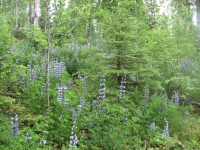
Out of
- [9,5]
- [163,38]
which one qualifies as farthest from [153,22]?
[9,5]

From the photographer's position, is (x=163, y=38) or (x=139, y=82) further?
(x=163, y=38)

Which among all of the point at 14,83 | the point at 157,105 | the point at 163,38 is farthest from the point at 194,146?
the point at 14,83

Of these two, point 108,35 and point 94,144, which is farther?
point 108,35

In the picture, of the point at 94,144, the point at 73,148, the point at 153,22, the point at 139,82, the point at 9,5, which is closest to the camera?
the point at 73,148

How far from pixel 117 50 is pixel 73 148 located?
2.69 meters

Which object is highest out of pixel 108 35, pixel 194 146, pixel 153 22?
pixel 153 22

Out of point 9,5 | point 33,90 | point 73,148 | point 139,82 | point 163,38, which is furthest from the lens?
point 9,5

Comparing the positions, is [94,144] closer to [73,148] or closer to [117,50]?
[73,148]

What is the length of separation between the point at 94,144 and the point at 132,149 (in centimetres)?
73

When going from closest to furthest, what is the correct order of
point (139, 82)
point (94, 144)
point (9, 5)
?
point (94, 144) < point (139, 82) < point (9, 5)

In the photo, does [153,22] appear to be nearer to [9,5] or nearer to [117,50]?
[117,50]

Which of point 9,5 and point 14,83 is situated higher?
point 9,5

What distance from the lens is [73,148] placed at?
3205 millimetres

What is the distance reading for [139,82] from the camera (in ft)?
18.0
